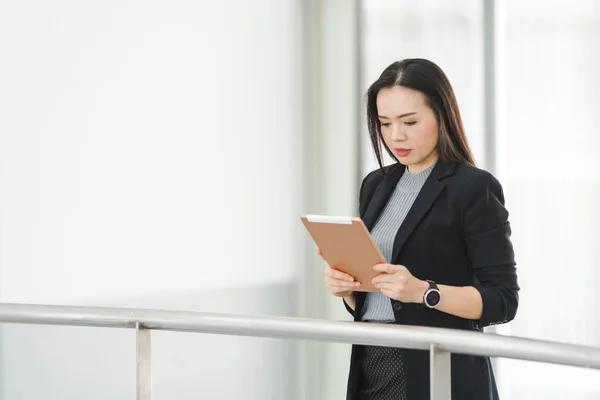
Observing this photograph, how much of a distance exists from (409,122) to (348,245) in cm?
34

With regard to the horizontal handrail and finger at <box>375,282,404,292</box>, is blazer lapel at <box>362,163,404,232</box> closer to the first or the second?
finger at <box>375,282,404,292</box>

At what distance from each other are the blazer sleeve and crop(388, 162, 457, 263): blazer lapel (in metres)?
0.08

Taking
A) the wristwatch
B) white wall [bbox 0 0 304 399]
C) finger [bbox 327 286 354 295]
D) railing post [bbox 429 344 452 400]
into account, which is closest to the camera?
railing post [bbox 429 344 452 400]

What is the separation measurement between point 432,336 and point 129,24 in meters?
2.55

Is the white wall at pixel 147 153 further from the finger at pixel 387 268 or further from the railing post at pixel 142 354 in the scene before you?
the finger at pixel 387 268

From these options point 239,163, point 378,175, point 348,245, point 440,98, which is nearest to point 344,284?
point 348,245

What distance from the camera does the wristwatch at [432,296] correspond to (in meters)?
1.84

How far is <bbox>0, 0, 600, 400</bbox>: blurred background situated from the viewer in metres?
3.29

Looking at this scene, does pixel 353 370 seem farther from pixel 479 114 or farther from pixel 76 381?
pixel 479 114

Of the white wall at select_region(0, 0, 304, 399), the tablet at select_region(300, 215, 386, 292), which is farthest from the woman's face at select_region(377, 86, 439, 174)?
the white wall at select_region(0, 0, 304, 399)

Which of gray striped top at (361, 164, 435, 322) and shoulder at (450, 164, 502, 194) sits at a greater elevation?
shoulder at (450, 164, 502, 194)

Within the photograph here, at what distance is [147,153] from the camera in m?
3.77

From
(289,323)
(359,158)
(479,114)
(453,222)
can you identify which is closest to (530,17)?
(479,114)

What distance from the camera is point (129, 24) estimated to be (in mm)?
3639
